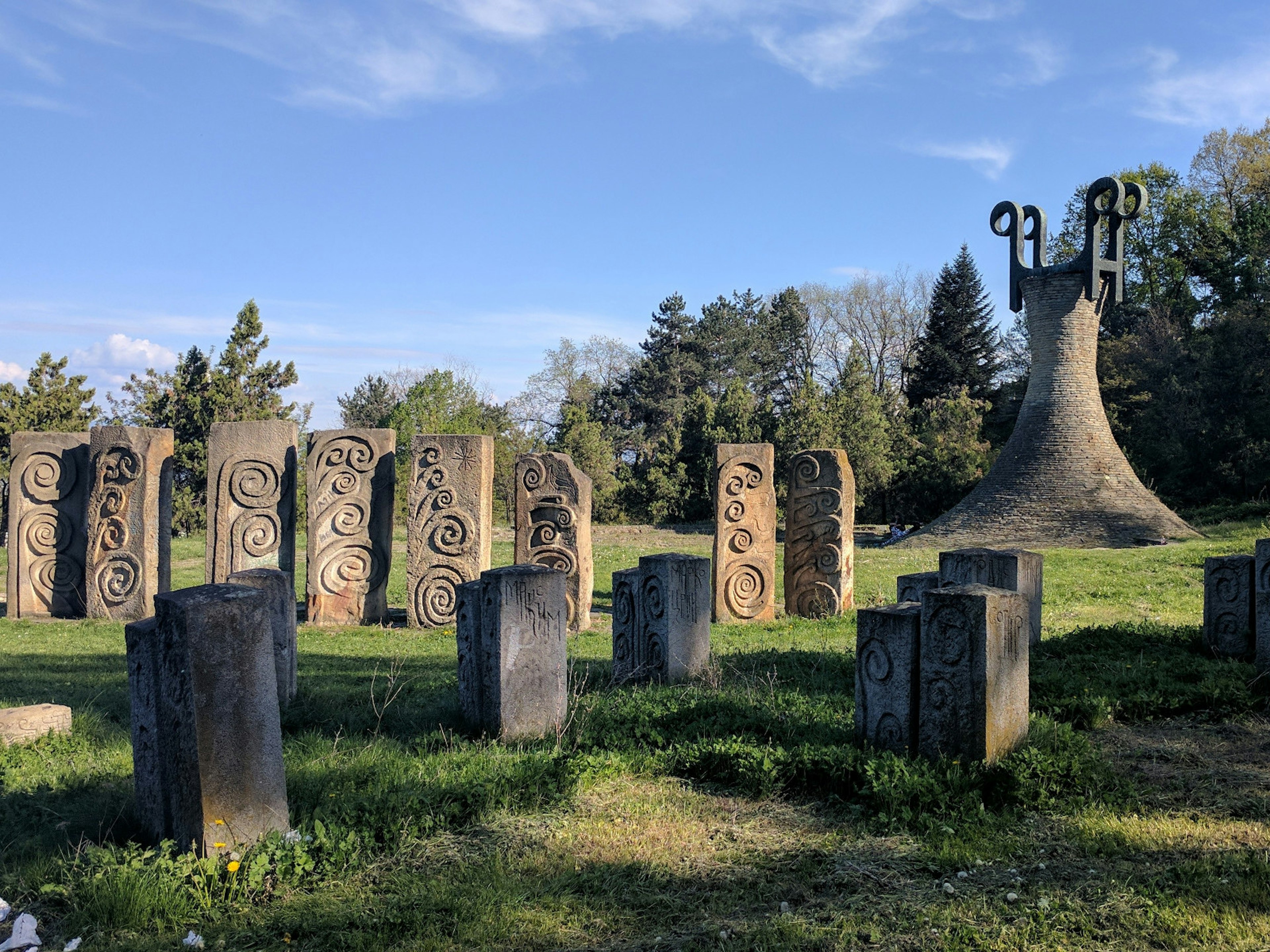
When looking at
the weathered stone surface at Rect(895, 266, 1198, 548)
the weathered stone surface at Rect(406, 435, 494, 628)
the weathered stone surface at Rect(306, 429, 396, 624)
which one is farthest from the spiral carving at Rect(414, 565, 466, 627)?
the weathered stone surface at Rect(895, 266, 1198, 548)

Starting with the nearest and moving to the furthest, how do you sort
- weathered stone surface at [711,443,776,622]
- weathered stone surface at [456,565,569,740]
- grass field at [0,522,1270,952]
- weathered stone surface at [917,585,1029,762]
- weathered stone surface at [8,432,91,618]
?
grass field at [0,522,1270,952] → weathered stone surface at [917,585,1029,762] → weathered stone surface at [456,565,569,740] → weathered stone surface at [8,432,91,618] → weathered stone surface at [711,443,776,622]

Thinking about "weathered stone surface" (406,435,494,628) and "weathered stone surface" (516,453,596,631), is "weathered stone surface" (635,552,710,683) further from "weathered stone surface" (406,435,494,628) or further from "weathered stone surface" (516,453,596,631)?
"weathered stone surface" (406,435,494,628)

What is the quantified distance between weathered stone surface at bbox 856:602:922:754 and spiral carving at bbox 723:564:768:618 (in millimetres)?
5997

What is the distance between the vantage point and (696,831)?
4551 millimetres

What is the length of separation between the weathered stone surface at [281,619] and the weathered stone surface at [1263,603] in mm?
7301

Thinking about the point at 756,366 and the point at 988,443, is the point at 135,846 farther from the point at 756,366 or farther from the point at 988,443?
the point at 756,366

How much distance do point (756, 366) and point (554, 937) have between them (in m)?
41.8

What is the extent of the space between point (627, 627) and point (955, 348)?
119ft

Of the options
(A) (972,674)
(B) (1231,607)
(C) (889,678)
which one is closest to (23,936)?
(C) (889,678)

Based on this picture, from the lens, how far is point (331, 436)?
11281 millimetres

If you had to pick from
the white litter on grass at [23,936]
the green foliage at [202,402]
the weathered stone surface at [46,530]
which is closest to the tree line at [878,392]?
the green foliage at [202,402]

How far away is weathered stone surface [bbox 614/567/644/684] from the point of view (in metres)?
7.56

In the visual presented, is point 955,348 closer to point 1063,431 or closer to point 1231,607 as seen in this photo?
point 1063,431

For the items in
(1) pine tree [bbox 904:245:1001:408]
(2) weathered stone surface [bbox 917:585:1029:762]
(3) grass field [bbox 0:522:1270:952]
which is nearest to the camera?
(3) grass field [bbox 0:522:1270:952]
